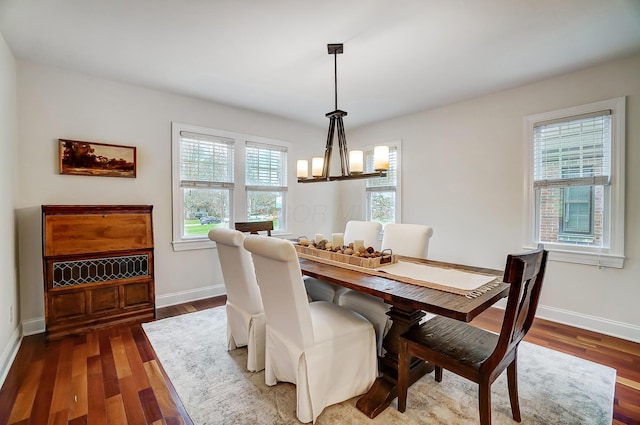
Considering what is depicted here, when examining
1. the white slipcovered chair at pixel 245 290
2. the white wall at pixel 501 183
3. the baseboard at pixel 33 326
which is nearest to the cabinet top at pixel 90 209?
the baseboard at pixel 33 326

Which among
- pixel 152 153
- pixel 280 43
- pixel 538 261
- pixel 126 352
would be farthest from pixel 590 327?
pixel 152 153

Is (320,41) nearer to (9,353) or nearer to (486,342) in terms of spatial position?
(486,342)

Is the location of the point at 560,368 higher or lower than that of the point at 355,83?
lower

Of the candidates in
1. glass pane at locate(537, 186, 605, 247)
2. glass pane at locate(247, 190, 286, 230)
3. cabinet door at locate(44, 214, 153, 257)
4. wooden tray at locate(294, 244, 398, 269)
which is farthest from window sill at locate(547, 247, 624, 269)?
cabinet door at locate(44, 214, 153, 257)

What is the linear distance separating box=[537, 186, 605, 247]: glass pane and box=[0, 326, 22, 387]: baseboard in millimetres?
4881

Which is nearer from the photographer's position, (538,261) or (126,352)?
(538,261)

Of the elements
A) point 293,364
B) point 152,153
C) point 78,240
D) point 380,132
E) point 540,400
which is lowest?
point 540,400

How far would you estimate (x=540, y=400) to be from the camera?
5.95 feet

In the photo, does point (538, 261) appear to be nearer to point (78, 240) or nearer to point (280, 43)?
point (280, 43)

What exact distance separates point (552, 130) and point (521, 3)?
66.1 inches

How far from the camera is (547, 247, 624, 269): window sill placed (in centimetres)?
267

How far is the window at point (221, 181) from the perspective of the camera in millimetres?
3522

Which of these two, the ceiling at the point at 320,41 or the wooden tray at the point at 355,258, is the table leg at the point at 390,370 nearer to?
the wooden tray at the point at 355,258

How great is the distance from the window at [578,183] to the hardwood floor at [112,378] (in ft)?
2.86
